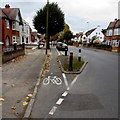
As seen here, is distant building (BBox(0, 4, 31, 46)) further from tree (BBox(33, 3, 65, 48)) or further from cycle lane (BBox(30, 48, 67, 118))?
cycle lane (BBox(30, 48, 67, 118))

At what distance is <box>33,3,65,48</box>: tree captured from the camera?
28.4 metres

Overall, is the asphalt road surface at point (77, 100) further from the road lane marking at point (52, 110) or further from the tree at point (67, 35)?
the tree at point (67, 35)

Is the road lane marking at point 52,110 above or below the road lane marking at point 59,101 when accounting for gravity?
below

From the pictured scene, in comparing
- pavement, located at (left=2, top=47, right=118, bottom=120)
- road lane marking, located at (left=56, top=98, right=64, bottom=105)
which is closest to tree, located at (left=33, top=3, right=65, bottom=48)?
pavement, located at (left=2, top=47, right=118, bottom=120)

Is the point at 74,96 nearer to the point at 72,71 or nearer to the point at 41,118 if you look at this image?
the point at 41,118

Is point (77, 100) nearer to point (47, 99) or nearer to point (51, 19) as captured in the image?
point (47, 99)

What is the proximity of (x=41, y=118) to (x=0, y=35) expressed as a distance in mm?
18813

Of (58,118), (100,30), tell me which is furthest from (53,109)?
(100,30)

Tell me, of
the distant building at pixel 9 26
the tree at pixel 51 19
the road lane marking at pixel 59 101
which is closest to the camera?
the road lane marking at pixel 59 101

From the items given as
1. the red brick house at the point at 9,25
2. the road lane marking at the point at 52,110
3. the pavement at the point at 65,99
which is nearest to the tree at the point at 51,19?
the red brick house at the point at 9,25

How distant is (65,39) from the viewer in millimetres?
72938

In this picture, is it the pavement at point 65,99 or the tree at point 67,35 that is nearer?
the pavement at point 65,99

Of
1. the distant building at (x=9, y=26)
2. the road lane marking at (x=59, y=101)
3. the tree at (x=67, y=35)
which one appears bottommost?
the road lane marking at (x=59, y=101)

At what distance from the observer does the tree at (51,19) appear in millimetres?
28375
